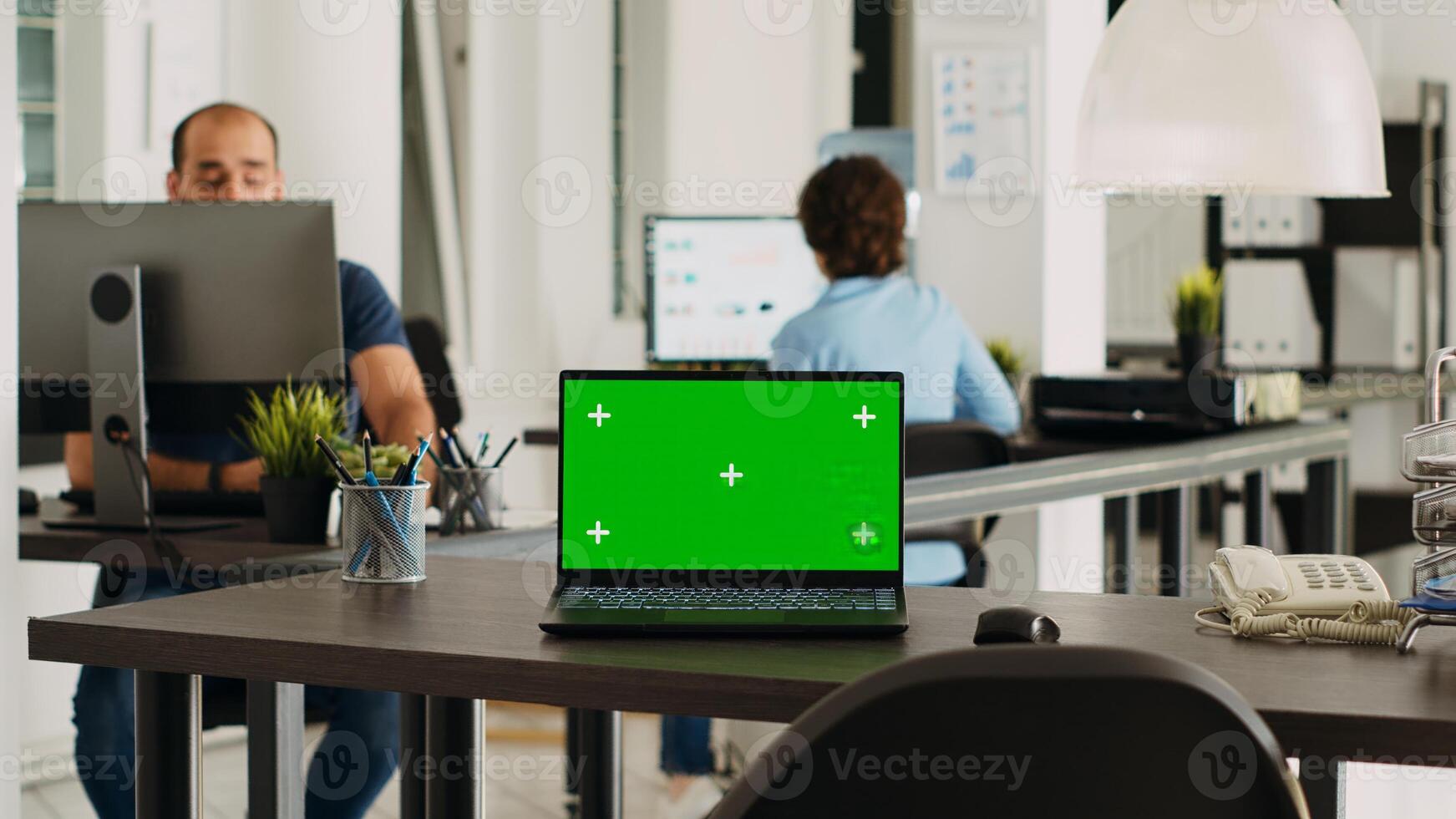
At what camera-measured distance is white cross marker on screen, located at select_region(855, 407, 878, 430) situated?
152 cm

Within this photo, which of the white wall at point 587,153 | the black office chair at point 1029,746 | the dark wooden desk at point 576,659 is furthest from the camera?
the white wall at point 587,153

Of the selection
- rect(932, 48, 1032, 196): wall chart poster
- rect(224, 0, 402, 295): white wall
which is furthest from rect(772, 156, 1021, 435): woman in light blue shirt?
rect(932, 48, 1032, 196): wall chart poster

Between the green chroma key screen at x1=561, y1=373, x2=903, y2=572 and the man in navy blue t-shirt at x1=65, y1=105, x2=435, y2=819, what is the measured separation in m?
1.01

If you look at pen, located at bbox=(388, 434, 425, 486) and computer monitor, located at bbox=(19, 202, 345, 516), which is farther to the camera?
computer monitor, located at bbox=(19, 202, 345, 516)

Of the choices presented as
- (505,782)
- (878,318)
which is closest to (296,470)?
(878,318)

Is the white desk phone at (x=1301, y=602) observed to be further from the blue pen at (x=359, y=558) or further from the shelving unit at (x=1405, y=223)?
the shelving unit at (x=1405, y=223)

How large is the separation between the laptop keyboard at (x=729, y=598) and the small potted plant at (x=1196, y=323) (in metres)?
2.76

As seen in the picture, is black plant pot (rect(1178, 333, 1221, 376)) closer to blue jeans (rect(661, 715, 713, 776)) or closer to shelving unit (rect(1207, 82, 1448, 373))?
blue jeans (rect(661, 715, 713, 776))

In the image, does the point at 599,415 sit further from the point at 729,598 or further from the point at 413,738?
→ the point at 413,738

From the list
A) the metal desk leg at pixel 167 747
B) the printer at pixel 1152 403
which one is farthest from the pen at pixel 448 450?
the printer at pixel 1152 403

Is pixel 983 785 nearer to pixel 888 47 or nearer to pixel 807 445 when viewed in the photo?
pixel 807 445

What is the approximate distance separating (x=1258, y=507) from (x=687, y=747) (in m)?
1.50

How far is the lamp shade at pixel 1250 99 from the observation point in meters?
2.11

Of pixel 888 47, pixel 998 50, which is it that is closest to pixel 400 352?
pixel 998 50
